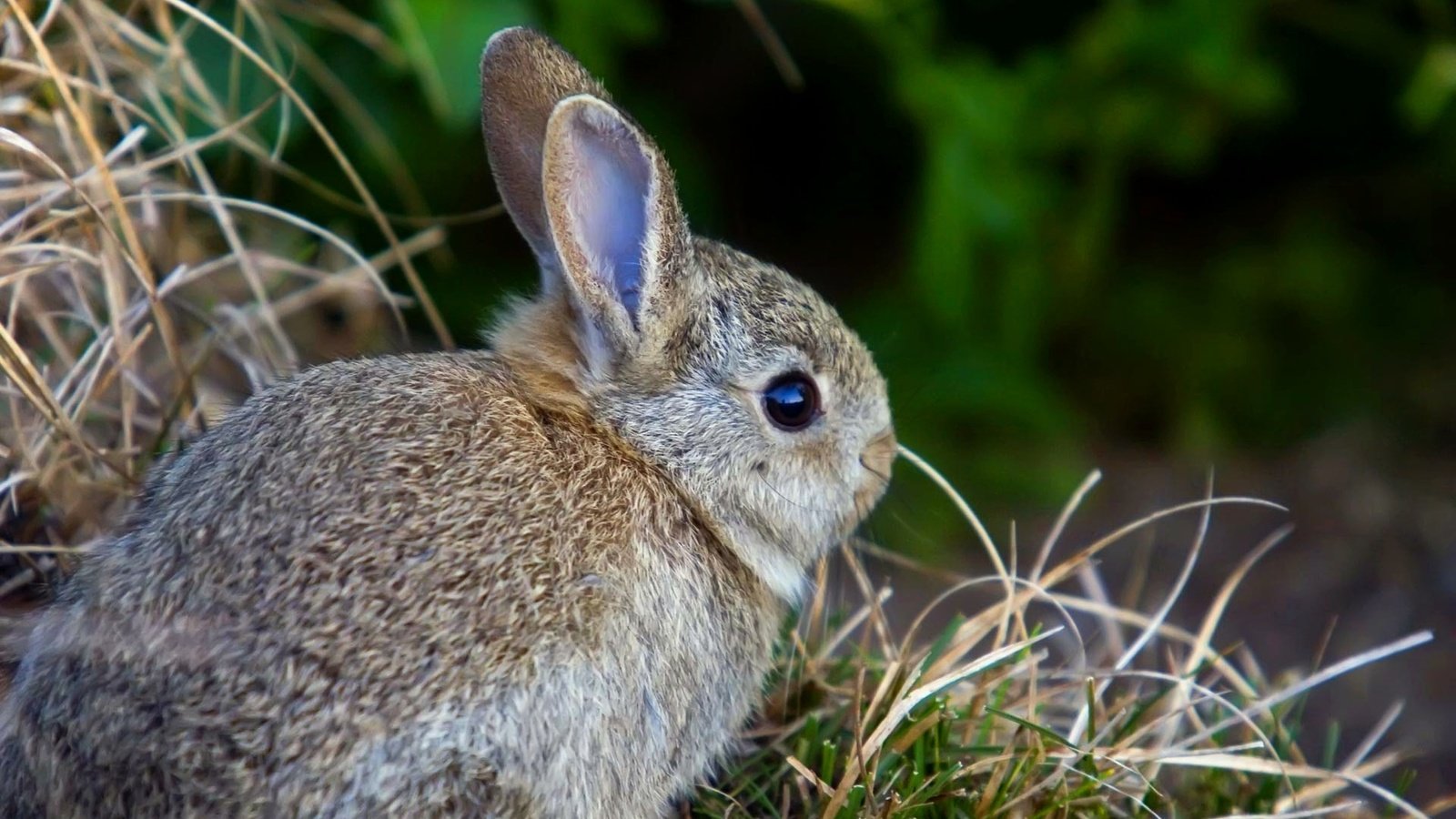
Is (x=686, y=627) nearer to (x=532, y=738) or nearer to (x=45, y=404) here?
(x=532, y=738)

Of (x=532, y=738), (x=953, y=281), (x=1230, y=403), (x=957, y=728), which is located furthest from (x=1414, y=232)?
(x=532, y=738)

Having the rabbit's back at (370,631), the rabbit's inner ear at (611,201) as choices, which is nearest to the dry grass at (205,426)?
the rabbit's back at (370,631)

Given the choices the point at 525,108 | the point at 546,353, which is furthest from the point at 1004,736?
the point at 525,108

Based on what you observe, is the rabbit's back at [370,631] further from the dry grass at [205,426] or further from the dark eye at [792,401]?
the dark eye at [792,401]

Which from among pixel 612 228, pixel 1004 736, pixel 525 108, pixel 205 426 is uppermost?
pixel 525 108

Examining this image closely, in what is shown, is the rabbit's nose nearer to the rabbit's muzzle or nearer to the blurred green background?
the rabbit's muzzle

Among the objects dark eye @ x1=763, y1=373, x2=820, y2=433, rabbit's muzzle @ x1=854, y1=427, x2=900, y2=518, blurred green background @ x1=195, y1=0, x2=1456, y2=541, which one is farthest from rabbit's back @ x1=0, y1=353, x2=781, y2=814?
blurred green background @ x1=195, y1=0, x2=1456, y2=541

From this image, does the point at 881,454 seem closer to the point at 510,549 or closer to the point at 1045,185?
the point at 510,549
